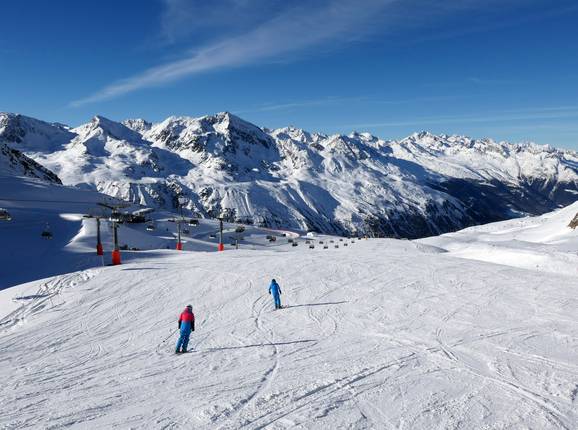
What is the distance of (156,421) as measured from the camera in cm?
1030

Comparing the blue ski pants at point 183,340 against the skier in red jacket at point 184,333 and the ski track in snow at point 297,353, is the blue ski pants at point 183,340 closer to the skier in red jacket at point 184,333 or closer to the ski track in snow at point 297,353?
the skier in red jacket at point 184,333

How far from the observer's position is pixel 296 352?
51.0 feet

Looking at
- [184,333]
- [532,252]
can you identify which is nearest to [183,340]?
[184,333]

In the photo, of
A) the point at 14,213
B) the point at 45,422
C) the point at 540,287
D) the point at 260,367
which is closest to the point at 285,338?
the point at 260,367

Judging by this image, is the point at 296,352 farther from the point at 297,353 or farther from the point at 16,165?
the point at 16,165

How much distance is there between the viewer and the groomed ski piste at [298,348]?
10773mm

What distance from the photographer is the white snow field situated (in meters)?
10.7

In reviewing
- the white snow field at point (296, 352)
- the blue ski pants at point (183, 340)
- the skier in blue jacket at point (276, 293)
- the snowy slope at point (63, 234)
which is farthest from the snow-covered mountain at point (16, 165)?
the blue ski pants at point (183, 340)

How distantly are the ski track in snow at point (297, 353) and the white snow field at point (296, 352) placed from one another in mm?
66

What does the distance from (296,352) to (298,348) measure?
1.71ft

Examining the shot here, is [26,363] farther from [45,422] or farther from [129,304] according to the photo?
[129,304]

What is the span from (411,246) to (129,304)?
41.6 meters

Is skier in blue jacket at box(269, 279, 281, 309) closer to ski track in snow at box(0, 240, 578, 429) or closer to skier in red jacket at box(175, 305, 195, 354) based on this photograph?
ski track in snow at box(0, 240, 578, 429)

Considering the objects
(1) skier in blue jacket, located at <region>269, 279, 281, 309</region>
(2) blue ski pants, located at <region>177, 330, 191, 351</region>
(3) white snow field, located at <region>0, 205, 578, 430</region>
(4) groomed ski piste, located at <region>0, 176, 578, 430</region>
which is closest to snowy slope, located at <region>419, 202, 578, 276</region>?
(4) groomed ski piste, located at <region>0, 176, 578, 430</region>
